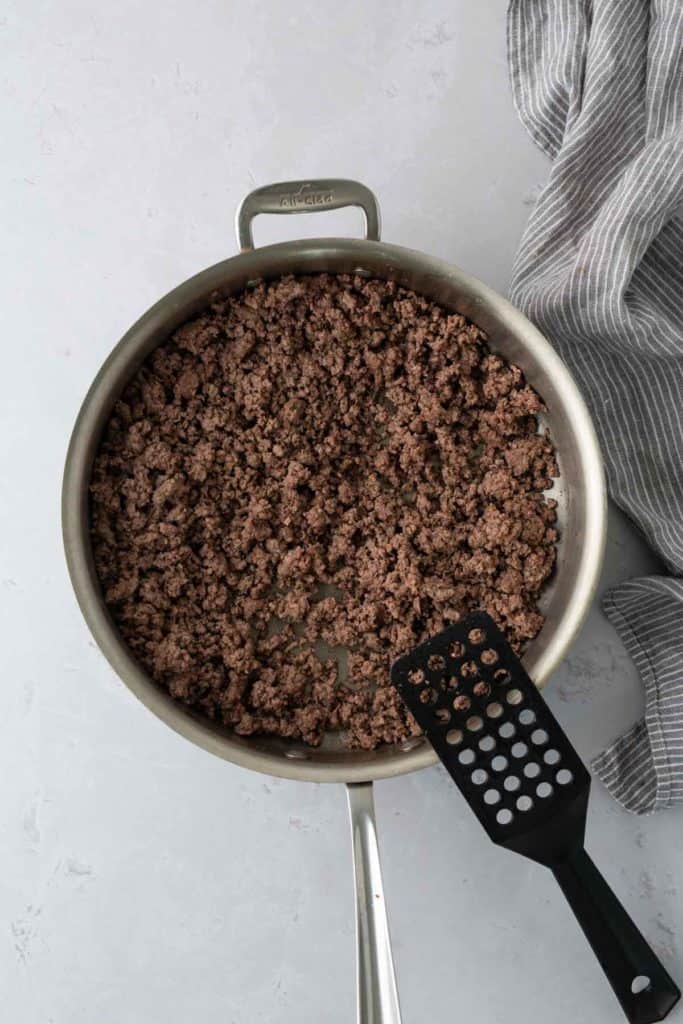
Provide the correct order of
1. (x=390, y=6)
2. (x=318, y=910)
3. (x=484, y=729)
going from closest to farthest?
(x=484, y=729)
(x=318, y=910)
(x=390, y=6)

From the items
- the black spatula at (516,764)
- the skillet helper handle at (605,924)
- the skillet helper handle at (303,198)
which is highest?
the skillet helper handle at (303,198)

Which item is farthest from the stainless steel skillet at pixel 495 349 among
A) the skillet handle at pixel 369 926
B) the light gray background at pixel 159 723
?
the light gray background at pixel 159 723

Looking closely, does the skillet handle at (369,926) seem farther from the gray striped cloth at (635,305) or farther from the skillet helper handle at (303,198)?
the skillet helper handle at (303,198)

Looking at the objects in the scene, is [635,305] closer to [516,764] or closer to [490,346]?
[490,346]

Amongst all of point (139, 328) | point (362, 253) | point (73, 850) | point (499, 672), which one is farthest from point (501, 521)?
point (73, 850)

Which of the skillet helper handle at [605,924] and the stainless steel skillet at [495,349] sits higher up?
the stainless steel skillet at [495,349]

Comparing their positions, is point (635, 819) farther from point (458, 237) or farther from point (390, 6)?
point (390, 6)
